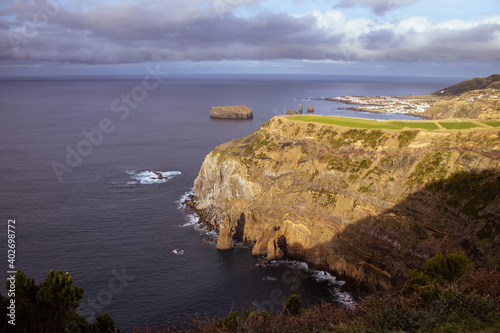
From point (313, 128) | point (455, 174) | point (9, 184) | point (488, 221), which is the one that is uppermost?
point (313, 128)

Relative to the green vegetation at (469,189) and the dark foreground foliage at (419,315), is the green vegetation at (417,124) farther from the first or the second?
the dark foreground foliage at (419,315)

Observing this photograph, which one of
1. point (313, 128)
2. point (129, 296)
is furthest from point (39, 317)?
point (313, 128)

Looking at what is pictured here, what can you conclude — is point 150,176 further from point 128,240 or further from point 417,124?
point 417,124

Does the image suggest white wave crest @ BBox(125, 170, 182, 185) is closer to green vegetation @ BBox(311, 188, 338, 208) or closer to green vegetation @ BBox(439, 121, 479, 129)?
green vegetation @ BBox(311, 188, 338, 208)

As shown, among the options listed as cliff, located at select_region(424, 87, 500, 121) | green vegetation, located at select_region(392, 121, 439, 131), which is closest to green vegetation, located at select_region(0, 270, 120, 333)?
green vegetation, located at select_region(392, 121, 439, 131)

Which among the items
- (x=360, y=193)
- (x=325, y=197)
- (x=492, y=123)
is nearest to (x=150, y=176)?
(x=325, y=197)

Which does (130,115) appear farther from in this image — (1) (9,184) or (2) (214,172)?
(2) (214,172)

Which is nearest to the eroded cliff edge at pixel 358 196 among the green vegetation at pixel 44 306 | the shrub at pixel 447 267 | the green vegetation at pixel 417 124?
the green vegetation at pixel 417 124
